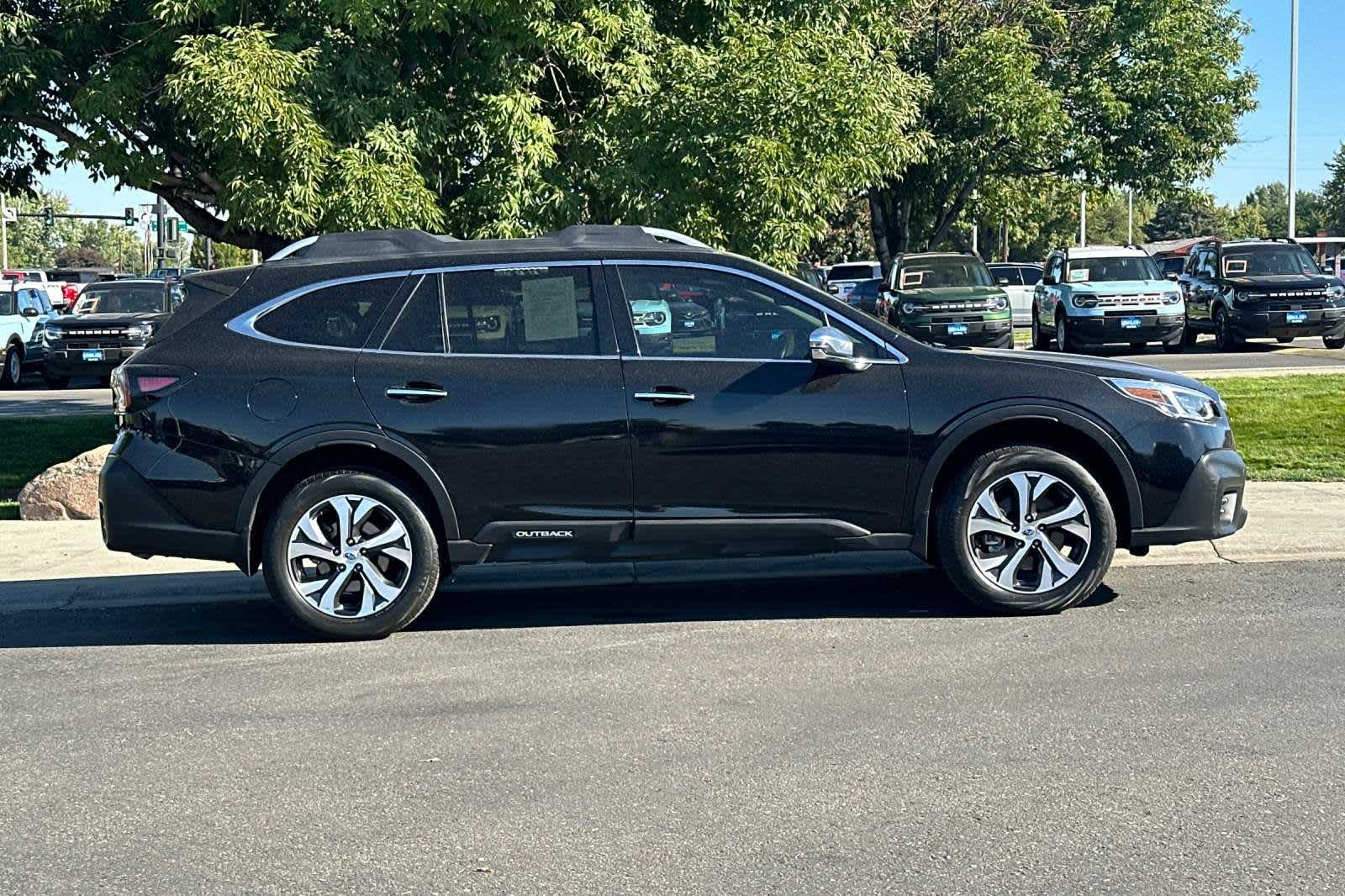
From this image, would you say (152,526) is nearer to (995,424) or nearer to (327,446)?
(327,446)

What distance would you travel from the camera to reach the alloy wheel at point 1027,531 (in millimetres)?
7453

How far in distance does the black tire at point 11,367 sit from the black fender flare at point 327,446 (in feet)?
71.6

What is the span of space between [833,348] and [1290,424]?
8845mm

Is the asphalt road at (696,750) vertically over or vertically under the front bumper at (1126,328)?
under

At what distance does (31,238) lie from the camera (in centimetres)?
16562

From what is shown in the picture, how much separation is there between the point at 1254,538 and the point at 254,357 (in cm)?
571

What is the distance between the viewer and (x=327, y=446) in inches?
288

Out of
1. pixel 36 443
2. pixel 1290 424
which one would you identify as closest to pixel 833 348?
pixel 1290 424

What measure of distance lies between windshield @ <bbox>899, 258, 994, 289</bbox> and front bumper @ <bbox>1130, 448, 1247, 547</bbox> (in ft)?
68.2

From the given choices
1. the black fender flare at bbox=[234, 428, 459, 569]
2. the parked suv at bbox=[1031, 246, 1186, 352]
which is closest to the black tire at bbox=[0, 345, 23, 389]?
the parked suv at bbox=[1031, 246, 1186, 352]

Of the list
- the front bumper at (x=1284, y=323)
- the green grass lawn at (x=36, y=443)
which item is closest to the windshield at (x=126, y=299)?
the green grass lawn at (x=36, y=443)

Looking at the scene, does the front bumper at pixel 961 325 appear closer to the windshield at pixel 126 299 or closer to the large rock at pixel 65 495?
the windshield at pixel 126 299

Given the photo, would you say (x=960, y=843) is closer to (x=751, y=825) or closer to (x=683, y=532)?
(x=751, y=825)

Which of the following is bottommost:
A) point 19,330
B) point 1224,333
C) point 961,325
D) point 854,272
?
point 1224,333
